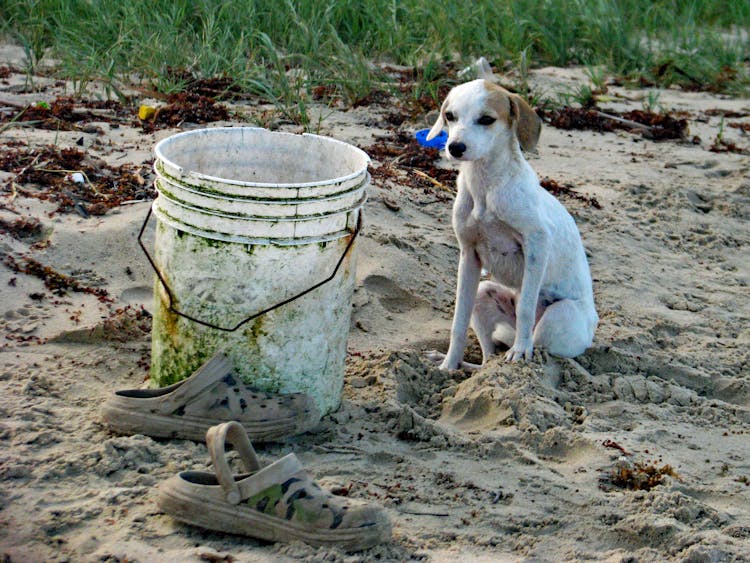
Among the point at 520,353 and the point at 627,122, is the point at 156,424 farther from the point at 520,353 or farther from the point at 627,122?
the point at 627,122

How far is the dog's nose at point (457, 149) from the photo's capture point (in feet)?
12.5

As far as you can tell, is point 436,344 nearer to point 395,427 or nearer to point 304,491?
point 395,427

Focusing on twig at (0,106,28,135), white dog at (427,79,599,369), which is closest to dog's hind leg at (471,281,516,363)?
white dog at (427,79,599,369)

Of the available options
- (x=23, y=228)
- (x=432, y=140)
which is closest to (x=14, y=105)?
(x=23, y=228)

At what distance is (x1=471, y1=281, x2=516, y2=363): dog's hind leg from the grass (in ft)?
7.22

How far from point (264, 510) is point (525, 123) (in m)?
2.02

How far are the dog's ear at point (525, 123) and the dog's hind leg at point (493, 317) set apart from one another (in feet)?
2.61

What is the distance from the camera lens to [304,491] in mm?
2834

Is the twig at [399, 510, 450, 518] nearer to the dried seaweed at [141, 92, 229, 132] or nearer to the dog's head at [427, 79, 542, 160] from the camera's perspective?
the dog's head at [427, 79, 542, 160]

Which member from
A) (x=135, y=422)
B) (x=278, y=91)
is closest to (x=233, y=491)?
(x=135, y=422)

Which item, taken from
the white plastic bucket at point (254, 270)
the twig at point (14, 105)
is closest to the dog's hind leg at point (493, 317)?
the white plastic bucket at point (254, 270)

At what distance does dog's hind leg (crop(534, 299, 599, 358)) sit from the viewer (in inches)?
168

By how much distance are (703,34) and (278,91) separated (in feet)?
17.7

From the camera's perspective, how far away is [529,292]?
4.14 m
